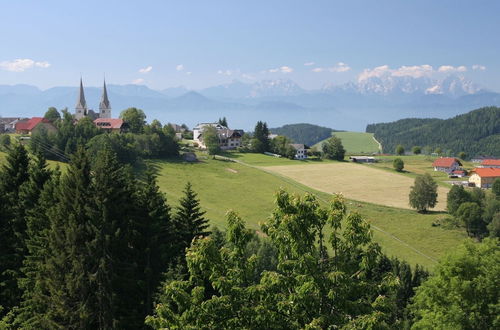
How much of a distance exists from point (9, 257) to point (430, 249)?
4615 cm

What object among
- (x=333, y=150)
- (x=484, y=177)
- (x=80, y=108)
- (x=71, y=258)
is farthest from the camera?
(x=80, y=108)

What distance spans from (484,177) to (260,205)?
187 ft

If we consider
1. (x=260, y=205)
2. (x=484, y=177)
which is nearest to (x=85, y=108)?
(x=260, y=205)

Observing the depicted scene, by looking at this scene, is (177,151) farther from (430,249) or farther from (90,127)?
(430,249)

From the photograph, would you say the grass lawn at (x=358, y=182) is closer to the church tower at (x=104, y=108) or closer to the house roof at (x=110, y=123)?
the house roof at (x=110, y=123)

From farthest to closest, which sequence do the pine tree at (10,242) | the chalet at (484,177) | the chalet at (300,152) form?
1. the chalet at (300,152)
2. the chalet at (484,177)
3. the pine tree at (10,242)

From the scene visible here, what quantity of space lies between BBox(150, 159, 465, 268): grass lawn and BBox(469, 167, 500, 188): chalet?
1358 inches

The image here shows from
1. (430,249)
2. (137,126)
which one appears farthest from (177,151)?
(430,249)

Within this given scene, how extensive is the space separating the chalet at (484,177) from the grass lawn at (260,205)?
34.5m

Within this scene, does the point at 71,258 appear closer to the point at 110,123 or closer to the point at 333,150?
the point at 110,123

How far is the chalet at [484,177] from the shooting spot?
318 feet

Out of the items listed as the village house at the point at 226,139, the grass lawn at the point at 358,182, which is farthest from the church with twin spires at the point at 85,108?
the grass lawn at the point at 358,182

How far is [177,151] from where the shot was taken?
3839 inches

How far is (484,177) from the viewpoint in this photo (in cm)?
9706
